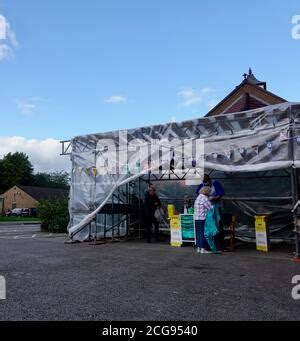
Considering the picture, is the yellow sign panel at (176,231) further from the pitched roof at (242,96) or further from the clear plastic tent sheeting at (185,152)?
the pitched roof at (242,96)

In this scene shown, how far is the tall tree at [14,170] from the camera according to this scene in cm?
7819

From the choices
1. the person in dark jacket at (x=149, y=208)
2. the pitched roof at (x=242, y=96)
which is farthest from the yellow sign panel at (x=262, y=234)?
the pitched roof at (x=242, y=96)

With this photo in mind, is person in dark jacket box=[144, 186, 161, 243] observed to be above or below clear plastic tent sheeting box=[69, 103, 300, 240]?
below

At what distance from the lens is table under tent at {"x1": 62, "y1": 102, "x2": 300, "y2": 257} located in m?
8.28

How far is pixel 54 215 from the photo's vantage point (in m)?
17.6

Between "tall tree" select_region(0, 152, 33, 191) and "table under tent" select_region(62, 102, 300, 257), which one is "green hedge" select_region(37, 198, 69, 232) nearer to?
"table under tent" select_region(62, 102, 300, 257)

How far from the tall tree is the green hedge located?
213 ft

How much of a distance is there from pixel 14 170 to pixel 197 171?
75.3 m

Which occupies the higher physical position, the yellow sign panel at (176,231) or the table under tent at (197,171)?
the table under tent at (197,171)

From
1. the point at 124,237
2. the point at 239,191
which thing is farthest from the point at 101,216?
the point at 239,191

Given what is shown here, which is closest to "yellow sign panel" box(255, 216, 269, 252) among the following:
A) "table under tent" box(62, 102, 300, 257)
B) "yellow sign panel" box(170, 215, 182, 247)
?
"table under tent" box(62, 102, 300, 257)

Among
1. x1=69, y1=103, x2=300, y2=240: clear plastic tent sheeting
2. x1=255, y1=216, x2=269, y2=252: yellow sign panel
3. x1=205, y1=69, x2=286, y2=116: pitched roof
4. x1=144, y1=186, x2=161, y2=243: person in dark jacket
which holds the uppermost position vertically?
x1=205, y1=69, x2=286, y2=116: pitched roof

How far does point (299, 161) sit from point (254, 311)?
450 cm

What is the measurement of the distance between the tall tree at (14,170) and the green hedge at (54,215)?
64810mm
